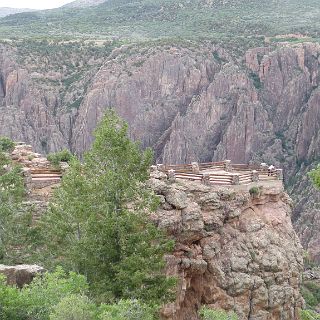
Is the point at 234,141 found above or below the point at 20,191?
below

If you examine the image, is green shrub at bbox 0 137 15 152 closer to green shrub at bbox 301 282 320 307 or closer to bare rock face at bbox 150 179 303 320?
bare rock face at bbox 150 179 303 320

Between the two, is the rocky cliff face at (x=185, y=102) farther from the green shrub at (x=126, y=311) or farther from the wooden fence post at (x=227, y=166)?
the green shrub at (x=126, y=311)

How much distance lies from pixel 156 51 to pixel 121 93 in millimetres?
8498

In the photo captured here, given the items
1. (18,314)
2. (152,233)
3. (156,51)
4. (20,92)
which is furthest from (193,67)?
(18,314)

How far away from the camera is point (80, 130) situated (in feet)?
331

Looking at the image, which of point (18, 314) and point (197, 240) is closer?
point (18, 314)

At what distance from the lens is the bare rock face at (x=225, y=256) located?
25266 mm

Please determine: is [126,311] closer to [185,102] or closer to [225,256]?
[225,256]

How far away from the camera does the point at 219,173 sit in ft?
95.1

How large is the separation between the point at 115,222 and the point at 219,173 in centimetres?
1001

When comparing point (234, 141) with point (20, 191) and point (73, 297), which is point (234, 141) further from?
point (73, 297)

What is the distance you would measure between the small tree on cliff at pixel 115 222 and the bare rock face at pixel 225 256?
10.9ft

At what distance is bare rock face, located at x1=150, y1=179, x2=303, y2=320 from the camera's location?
25266mm

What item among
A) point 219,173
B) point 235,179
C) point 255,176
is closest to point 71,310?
point 235,179
